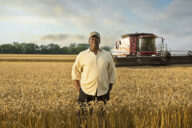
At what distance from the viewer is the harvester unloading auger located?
1786 centimetres

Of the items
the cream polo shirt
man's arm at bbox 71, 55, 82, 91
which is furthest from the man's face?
man's arm at bbox 71, 55, 82, 91

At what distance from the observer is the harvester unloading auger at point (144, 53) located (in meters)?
17.9

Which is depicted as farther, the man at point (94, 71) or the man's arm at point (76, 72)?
the man's arm at point (76, 72)

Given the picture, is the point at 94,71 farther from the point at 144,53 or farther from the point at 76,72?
the point at 144,53

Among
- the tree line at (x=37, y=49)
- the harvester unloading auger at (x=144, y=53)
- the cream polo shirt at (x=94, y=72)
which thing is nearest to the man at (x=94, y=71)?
the cream polo shirt at (x=94, y=72)

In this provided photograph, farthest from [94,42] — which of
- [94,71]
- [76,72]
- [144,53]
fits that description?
[144,53]

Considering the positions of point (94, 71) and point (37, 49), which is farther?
point (37, 49)

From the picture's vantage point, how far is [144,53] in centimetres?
1894

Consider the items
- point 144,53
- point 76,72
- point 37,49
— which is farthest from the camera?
point 37,49

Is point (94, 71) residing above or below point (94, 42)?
below

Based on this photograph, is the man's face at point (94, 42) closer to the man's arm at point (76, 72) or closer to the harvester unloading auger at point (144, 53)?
the man's arm at point (76, 72)

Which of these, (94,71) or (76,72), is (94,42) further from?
(76,72)

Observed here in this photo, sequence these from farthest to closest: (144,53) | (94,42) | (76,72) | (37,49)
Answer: (37,49)
(144,53)
(76,72)
(94,42)

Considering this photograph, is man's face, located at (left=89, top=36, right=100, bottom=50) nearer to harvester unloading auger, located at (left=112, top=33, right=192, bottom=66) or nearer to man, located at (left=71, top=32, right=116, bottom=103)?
man, located at (left=71, top=32, right=116, bottom=103)
